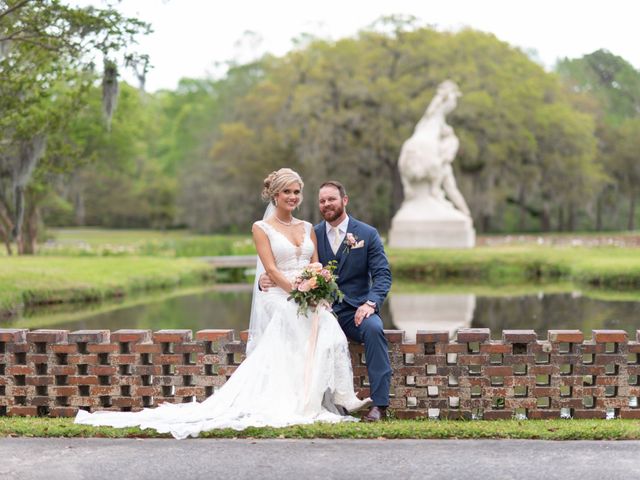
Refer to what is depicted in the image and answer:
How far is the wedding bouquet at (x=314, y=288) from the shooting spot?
6855 millimetres

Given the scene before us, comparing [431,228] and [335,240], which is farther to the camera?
[431,228]

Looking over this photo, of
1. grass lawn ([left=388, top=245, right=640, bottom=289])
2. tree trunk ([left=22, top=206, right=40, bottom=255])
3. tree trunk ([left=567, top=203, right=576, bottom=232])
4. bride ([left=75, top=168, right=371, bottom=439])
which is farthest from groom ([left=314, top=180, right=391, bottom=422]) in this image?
tree trunk ([left=567, top=203, right=576, bottom=232])

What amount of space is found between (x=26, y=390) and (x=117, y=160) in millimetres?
34920

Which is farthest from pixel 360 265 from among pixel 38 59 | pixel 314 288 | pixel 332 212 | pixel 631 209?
pixel 631 209

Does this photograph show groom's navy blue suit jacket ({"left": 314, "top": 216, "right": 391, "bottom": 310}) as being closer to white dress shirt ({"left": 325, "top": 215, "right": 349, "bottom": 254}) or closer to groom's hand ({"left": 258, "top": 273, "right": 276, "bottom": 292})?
white dress shirt ({"left": 325, "top": 215, "right": 349, "bottom": 254})

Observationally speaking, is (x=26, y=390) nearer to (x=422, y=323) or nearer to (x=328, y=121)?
(x=422, y=323)

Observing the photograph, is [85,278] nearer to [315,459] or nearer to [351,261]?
[351,261]

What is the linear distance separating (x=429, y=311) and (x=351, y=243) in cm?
1272

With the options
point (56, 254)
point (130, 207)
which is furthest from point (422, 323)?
point (130, 207)

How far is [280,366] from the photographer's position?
6.91m

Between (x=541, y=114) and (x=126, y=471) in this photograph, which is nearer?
(x=126, y=471)

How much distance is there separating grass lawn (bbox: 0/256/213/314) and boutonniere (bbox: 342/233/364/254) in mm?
13065

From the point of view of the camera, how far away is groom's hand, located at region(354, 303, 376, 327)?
6887mm

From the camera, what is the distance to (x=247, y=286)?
2745 centimetres
